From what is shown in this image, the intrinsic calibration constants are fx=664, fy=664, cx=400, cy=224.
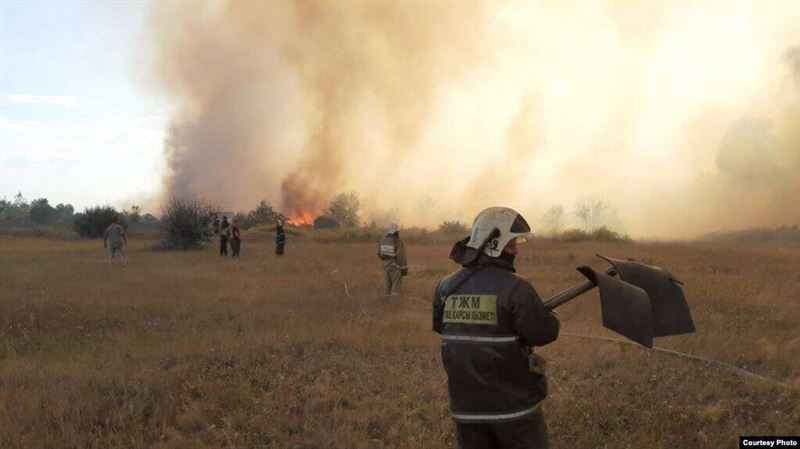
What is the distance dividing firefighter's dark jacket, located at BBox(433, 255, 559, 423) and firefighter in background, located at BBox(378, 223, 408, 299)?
33.0 ft

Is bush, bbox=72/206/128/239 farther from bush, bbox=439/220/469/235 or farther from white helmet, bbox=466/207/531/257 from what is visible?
white helmet, bbox=466/207/531/257

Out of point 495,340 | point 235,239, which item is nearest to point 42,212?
point 235,239

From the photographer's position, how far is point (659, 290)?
3.58 metres

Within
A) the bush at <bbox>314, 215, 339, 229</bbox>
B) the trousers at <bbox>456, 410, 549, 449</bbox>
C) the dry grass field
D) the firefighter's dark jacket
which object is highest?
the bush at <bbox>314, 215, 339, 229</bbox>

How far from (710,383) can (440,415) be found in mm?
3242

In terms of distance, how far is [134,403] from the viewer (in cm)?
675

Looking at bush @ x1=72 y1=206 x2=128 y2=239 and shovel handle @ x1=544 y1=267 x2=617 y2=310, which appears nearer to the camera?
shovel handle @ x1=544 y1=267 x2=617 y2=310

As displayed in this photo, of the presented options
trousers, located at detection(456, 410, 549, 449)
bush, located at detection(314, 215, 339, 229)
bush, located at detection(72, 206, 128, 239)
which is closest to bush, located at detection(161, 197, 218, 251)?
bush, located at detection(72, 206, 128, 239)

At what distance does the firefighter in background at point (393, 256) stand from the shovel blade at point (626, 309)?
402 inches

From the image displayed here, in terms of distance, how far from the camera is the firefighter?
3.36 meters

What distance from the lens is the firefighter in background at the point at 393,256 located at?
45.0ft

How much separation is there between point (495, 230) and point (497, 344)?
59cm

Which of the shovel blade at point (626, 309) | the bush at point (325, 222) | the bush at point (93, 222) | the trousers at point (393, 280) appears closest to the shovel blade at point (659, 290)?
the shovel blade at point (626, 309)

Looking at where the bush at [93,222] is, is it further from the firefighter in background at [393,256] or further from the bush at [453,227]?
the firefighter in background at [393,256]
